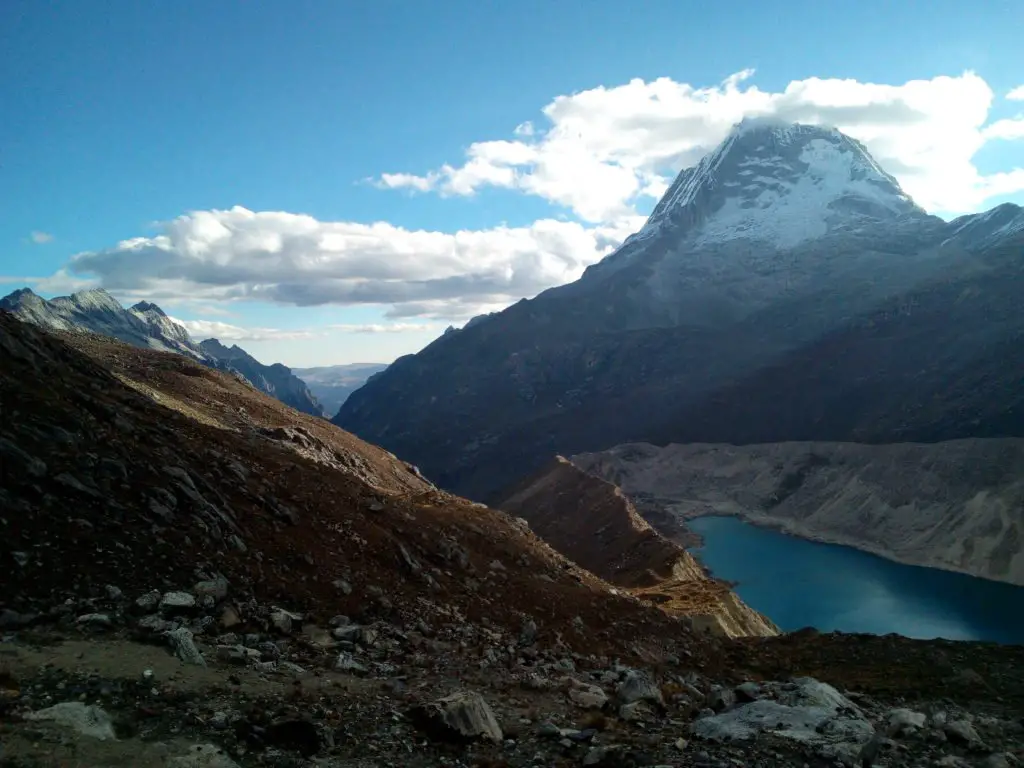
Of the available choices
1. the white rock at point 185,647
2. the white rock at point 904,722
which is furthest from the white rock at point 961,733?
the white rock at point 185,647

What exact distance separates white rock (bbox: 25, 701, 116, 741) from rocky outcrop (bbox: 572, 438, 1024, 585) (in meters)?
126

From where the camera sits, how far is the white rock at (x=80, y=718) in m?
9.59

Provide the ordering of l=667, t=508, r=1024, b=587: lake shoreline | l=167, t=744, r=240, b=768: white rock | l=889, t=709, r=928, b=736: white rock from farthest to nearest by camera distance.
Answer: l=667, t=508, r=1024, b=587: lake shoreline
l=889, t=709, r=928, b=736: white rock
l=167, t=744, r=240, b=768: white rock

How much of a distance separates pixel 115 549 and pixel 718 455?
19020cm

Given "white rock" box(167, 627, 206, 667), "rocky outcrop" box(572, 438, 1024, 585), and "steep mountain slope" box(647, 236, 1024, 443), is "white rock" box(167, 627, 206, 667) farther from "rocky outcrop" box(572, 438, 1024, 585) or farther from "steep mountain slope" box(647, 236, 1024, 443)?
"steep mountain slope" box(647, 236, 1024, 443)

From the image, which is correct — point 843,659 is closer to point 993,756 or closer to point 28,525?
point 993,756

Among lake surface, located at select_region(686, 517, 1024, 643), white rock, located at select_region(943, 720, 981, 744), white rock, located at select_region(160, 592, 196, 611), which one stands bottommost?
lake surface, located at select_region(686, 517, 1024, 643)

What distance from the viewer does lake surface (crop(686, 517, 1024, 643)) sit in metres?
87.4

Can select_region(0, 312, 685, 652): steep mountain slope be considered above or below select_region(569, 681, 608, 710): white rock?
above

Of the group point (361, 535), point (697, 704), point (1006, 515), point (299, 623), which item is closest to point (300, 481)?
point (361, 535)

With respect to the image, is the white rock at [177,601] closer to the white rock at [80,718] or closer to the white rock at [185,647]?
the white rock at [185,647]

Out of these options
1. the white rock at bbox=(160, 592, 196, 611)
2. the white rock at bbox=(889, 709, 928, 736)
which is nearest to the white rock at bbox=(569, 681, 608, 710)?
the white rock at bbox=(889, 709, 928, 736)

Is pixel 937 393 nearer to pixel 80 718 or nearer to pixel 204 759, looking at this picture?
pixel 204 759

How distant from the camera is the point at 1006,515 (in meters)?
113
